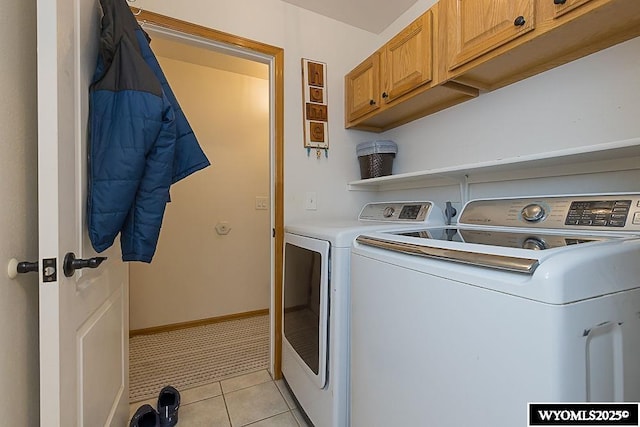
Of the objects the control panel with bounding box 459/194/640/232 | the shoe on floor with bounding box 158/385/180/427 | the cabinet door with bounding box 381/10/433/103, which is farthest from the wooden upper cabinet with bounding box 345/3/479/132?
the shoe on floor with bounding box 158/385/180/427

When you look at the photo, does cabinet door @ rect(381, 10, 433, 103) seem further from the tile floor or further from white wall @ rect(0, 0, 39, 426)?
the tile floor

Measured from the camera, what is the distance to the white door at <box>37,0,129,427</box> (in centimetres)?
66

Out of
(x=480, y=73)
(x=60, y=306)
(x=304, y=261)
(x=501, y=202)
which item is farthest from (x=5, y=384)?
(x=480, y=73)

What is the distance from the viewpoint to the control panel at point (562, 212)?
0.87 metres

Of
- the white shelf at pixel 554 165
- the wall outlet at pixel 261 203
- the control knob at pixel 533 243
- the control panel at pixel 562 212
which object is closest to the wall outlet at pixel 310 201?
the white shelf at pixel 554 165

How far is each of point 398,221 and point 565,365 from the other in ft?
3.72

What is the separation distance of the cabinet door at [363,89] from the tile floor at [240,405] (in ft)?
6.05

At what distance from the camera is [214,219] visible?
2.70 m

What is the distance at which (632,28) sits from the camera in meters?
0.95

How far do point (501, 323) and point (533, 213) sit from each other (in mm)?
763

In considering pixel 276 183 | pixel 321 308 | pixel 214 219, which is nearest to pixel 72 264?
pixel 321 308

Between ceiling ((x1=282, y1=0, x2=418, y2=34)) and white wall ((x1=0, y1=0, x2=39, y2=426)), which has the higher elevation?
ceiling ((x1=282, y1=0, x2=418, y2=34))

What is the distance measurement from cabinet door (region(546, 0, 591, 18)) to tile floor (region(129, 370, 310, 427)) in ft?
6.57

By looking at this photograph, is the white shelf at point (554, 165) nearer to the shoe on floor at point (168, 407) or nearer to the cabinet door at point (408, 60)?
the cabinet door at point (408, 60)
